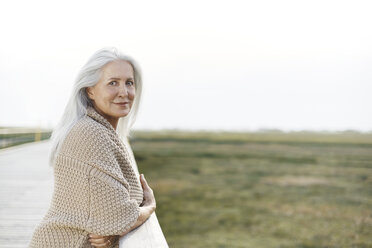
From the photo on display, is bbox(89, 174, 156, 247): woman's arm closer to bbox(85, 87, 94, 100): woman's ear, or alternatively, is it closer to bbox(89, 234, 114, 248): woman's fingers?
bbox(89, 234, 114, 248): woman's fingers

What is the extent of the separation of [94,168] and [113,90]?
33 cm

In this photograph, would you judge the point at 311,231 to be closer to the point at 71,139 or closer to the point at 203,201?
the point at 203,201

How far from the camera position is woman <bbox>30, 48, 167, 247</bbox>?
5.07 ft

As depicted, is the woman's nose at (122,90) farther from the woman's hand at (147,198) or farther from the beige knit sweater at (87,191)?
the woman's hand at (147,198)

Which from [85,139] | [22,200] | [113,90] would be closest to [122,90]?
[113,90]

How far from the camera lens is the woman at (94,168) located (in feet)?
5.07

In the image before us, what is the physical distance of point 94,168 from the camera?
155 centimetres

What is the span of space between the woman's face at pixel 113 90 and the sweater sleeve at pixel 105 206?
0.30m

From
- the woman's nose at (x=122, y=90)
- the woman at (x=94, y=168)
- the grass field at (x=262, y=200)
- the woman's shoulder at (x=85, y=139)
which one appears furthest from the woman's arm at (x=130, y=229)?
the grass field at (x=262, y=200)

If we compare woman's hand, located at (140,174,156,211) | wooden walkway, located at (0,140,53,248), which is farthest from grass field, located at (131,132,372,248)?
woman's hand, located at (140,174,156,211)

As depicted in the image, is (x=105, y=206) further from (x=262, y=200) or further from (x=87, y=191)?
(x=262, y=200)

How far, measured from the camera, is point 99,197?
5.03ft

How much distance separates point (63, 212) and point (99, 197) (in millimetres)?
178

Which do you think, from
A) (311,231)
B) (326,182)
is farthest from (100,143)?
(326,182)
